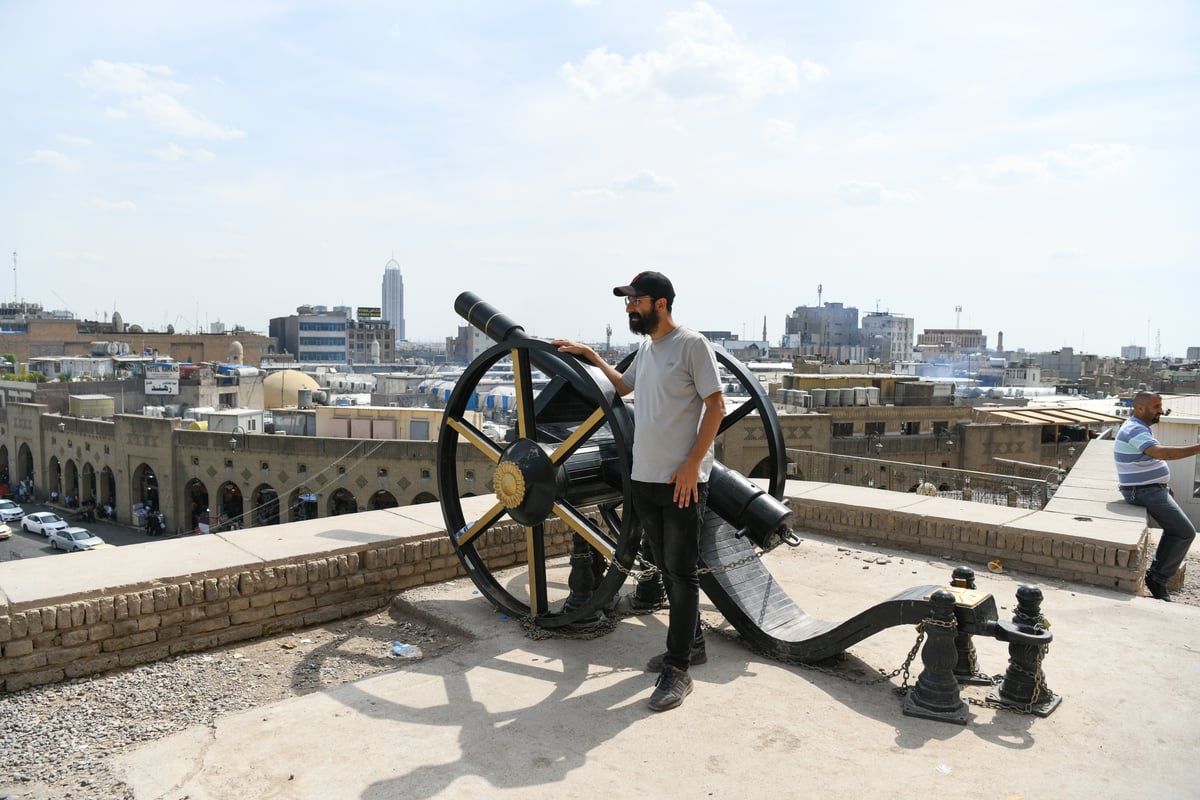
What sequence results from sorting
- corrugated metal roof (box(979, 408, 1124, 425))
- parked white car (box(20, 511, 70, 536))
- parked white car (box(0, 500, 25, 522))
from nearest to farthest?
parked white car (box(20, 511, 70, 536)) < parked white car (box(0, 500, 25, 522)) < corrugated metal roof (box(979, 408, 1124, 425))

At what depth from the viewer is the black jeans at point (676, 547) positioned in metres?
4.10

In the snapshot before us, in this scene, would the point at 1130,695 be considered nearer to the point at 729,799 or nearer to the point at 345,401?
the point at 729,799

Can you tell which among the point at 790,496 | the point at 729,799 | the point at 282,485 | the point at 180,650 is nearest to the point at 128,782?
the point at 180,650

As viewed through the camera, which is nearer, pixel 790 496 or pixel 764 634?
pixel 764 634

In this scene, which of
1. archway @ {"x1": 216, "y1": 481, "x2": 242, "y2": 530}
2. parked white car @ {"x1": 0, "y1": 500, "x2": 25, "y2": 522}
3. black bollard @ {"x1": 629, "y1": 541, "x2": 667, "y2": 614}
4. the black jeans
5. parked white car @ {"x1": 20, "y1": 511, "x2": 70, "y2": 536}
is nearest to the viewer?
the black jeans

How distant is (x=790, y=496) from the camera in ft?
26.8

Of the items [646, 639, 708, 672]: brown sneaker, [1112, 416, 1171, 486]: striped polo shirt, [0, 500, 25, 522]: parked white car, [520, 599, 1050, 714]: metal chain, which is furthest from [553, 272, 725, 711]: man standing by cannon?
[0, 500, 25, 522]: parked white car

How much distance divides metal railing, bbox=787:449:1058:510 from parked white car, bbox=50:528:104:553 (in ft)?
80.4

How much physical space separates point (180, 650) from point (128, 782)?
1.65 m

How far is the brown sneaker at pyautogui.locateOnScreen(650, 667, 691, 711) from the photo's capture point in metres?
4.02

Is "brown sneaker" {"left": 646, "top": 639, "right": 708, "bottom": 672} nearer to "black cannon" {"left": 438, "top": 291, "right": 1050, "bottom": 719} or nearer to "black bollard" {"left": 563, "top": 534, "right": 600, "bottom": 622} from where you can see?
"black cannon" {"left": 438, "top": 291, "right": 1050, "bottom": 719}

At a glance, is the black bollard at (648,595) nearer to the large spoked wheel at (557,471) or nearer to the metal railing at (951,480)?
the large spoked wheel at (557,471)

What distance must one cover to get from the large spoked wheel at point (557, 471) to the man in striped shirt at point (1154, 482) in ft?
14.9

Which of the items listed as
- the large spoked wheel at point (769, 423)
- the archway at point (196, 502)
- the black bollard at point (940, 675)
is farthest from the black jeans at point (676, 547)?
the archway at point (196, 502)
